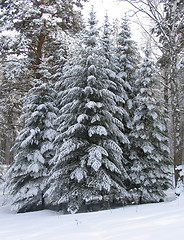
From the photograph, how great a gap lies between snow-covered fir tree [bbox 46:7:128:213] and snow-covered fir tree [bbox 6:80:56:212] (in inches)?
32.2

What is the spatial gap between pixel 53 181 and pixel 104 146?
2.86 metres

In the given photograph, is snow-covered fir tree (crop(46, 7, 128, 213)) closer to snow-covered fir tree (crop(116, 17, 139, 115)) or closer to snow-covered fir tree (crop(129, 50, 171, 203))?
snow-covered fir tree (crop(129, 50, 171, 203))

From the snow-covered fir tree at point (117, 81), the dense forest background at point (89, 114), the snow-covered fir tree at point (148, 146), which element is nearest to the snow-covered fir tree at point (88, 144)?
the dense forest background at point (89, 114)

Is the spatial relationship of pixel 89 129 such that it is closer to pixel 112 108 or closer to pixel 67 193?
pixel 112 108

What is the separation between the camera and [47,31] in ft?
42.0

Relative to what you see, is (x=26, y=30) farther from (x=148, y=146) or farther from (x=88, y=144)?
(x=148, y=146)

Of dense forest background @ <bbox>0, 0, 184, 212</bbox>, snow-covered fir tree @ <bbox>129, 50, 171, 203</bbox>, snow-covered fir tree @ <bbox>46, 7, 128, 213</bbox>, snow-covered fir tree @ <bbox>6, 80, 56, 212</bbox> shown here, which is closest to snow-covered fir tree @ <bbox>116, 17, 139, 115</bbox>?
dense forest background @ <bbox>0, 0, 184, 212</bbox>

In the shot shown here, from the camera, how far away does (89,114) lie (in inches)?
408

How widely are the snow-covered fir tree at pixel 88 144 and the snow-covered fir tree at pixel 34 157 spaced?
82 centimetres

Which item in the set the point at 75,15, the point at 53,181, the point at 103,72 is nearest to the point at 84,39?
the point at 103,72

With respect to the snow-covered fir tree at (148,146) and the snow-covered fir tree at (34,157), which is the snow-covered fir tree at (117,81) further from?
the snow-covered fir tree at (34,157)

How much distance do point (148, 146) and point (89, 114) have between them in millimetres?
3754

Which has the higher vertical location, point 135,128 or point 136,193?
point 135,128

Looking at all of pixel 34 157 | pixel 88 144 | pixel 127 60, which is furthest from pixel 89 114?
pixel 127 60
